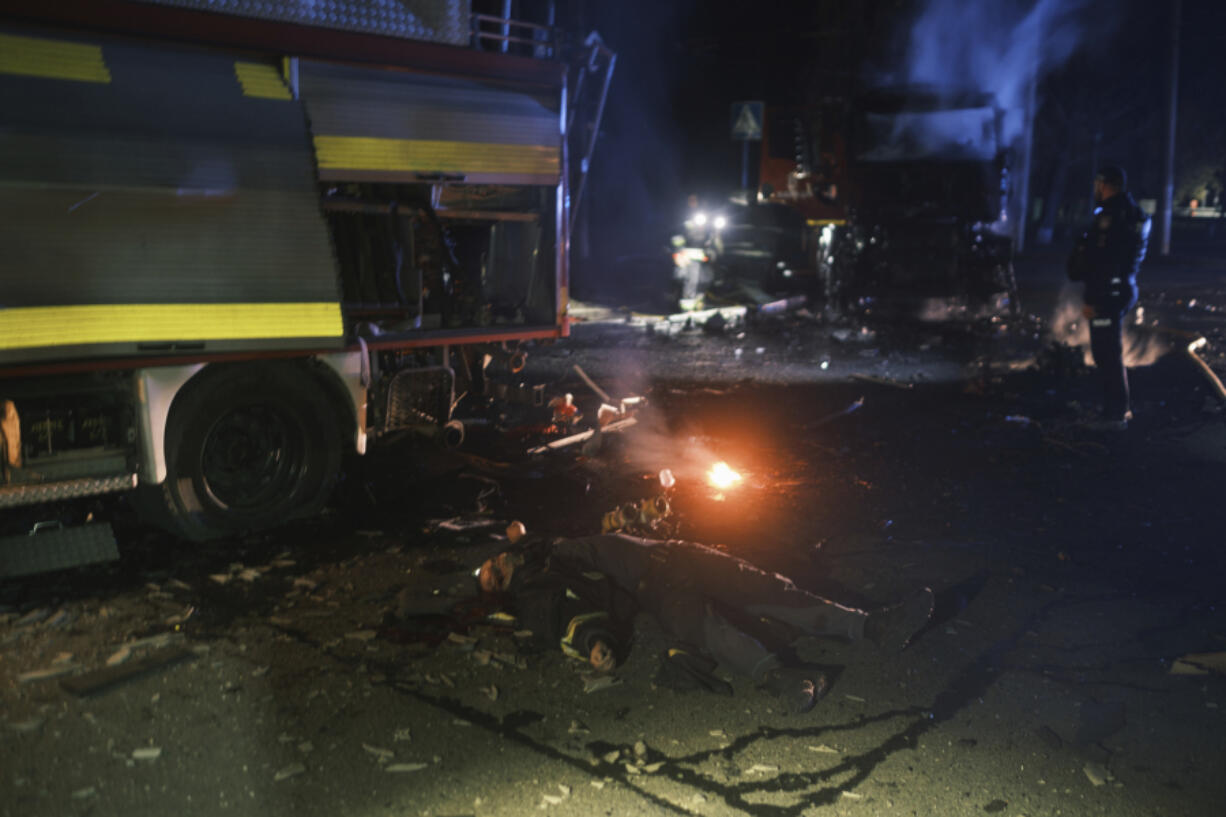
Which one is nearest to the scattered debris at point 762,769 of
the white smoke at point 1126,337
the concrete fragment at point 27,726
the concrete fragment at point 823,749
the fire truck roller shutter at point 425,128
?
A: the concrete fragment at point 823,749

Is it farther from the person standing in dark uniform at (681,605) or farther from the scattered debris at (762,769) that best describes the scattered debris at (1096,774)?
the scattered debris at (762,769)

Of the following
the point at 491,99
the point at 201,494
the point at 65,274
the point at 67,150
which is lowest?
the point at 201,494

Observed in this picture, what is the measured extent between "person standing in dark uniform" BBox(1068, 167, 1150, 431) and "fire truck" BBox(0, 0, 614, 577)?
4772 millimetres

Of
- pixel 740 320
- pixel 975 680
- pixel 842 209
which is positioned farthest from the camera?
pixel 842 209

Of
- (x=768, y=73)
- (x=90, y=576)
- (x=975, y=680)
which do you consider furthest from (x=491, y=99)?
(x=768, y=73)

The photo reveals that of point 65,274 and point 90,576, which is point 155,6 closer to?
point 65,274

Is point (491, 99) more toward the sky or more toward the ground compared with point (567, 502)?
more toward the sky

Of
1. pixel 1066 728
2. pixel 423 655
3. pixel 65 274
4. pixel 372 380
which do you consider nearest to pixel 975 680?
pixel 1066 728

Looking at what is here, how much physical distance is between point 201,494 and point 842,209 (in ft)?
43.9

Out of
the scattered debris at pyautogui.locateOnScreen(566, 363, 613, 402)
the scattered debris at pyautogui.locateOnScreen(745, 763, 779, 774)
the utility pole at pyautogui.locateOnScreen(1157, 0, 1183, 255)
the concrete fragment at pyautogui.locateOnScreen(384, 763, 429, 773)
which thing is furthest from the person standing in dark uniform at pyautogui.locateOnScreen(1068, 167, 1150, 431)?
the utility pole at pyautogui.locateOnScreen(1157, 0, 1183, 255)

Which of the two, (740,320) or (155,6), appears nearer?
(155,6)

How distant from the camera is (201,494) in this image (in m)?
5.69

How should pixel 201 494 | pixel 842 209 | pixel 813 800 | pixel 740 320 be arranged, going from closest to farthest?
pixel 813 800 → pixel 201 494 → pixel 740 320 → pixel 842 209

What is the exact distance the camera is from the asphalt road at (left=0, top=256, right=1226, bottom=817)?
131 inches
